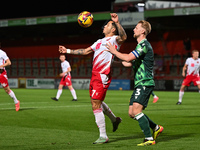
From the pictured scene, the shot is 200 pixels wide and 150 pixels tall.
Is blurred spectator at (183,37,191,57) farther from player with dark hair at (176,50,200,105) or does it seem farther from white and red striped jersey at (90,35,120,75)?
white and red striped jersey at (90,35,120,75)

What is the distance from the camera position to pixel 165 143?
743 centimetres

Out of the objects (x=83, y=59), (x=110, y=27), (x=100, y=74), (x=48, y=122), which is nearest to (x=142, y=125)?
(x=100, y=74)

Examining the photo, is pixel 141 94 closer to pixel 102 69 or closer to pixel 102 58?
pixel 102 69

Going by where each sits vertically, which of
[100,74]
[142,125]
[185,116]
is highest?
[100,74]

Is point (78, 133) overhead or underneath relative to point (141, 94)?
underneath

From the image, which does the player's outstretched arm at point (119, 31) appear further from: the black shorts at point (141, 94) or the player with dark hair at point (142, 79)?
the black shorts at point (141, 94)

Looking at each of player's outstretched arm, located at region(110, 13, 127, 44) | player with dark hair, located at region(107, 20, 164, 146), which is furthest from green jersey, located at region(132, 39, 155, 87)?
player's outstretched arm, located at region(110, 13, 127, 44)

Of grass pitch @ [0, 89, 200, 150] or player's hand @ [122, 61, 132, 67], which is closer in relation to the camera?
grass pitch @ [0, 89, 200, 150]

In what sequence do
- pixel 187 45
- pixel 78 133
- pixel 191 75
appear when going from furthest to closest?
pixel 187 45, pixel 191 75, pixel 78 133

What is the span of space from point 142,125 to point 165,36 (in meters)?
32.5

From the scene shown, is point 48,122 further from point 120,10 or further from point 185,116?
point 120,10

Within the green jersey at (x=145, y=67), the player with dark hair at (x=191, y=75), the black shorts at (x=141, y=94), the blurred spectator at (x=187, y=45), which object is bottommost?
the blurred spectator at (x=187, y=45)

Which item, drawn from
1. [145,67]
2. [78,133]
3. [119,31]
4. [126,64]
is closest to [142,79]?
[145,67]

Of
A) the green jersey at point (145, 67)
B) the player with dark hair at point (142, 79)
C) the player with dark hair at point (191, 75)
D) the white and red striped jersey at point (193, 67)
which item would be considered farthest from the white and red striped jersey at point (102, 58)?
the white and red striped jersey at point (193, 67)
